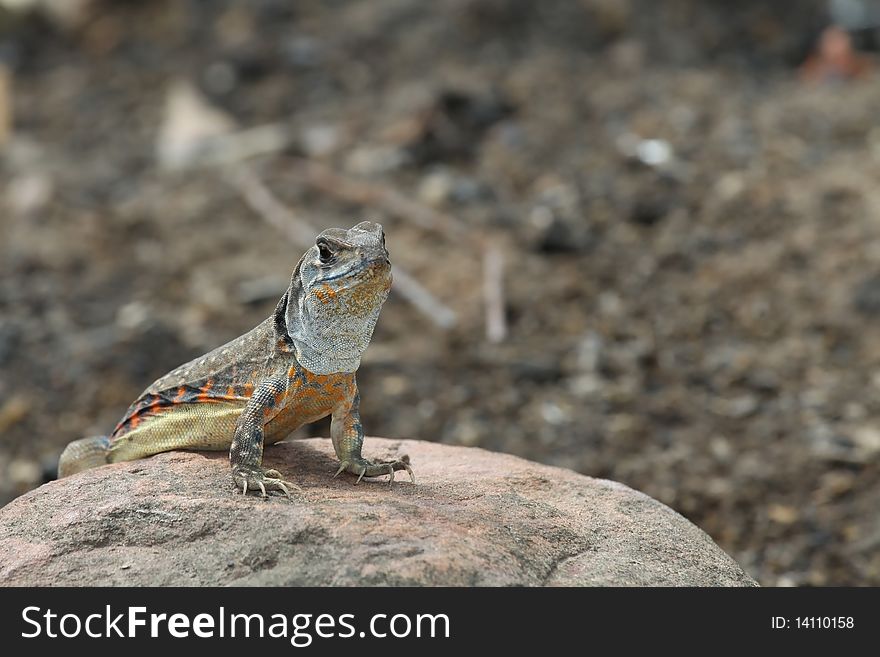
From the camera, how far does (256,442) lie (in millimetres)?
5152

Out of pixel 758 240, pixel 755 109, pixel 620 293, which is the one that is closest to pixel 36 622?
pixel 620 293

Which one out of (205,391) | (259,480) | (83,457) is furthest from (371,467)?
(83,457)

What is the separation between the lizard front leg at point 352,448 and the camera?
551 cm

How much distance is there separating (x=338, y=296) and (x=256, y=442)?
746 mm

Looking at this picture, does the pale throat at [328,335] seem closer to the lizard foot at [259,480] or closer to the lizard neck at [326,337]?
the lizard neck at [326,337]

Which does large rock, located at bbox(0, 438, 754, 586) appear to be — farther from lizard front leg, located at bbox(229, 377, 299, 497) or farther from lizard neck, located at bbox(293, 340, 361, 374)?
lizard neck, located at bbox(293, 340, 361, 374)

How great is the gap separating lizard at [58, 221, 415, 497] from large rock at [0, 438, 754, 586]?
14 centimetres

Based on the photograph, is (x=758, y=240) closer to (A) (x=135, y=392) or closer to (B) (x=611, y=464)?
(B) (x=611, y=464)

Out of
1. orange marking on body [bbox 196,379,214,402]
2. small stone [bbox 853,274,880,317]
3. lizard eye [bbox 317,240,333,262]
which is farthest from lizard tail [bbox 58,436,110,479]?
small stone [bbox 853,274,880,317]

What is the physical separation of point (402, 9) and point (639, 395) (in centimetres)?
793

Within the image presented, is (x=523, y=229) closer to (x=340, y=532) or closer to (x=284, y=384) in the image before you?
(x=284, y=384)

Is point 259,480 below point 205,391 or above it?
below

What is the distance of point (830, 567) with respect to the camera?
7.83 metres

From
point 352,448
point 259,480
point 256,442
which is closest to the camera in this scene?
point 259,480
